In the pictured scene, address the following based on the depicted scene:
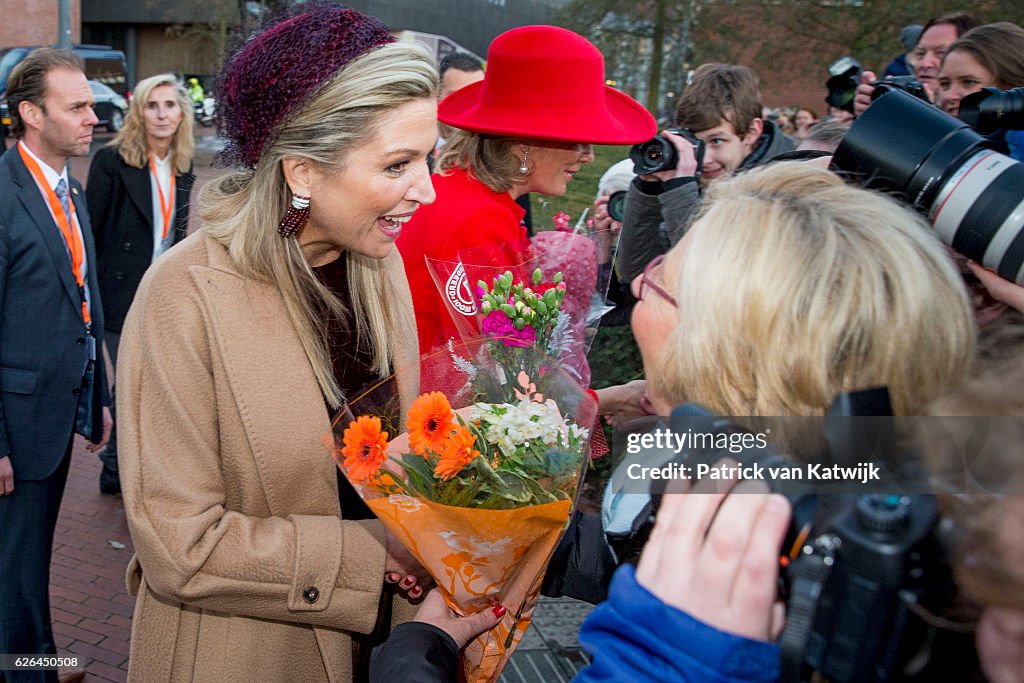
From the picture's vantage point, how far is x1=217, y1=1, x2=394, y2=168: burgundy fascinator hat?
1.87 m

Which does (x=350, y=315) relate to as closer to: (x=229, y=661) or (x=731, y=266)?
(x=229, y=661)

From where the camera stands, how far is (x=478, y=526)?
5.19ft

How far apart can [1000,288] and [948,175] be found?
1.10ft

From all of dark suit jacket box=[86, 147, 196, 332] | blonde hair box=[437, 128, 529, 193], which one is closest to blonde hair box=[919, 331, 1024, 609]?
blonde hair box=[437, 128, 529, 193]

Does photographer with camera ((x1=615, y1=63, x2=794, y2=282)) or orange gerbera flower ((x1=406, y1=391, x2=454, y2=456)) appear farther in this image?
photographer with camera ((x1=615, y1=63, x2=794, y2=282))

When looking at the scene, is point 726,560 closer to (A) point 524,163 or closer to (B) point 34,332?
(A) point 524,163

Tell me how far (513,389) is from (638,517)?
0.38 metres

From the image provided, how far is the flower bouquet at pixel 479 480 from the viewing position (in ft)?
5.27

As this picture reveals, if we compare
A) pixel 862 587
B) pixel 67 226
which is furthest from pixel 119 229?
pixel 862 587

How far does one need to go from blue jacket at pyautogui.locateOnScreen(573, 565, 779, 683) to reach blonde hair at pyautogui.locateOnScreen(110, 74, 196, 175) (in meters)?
4.78

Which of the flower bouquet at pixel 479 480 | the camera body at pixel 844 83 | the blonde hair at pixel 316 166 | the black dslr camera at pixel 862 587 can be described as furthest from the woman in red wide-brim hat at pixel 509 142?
the camera body at pixel 844 83

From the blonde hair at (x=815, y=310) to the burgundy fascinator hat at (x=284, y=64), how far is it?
94cm

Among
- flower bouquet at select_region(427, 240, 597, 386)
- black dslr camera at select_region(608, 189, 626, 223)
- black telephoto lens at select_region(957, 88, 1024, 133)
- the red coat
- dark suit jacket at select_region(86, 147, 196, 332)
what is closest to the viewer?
flower bouquet at select_region(427, 240, 597, 386)

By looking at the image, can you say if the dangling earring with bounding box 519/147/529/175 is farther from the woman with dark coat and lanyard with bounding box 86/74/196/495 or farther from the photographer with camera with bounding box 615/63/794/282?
the woman with dark coat and lanyard with bounding box 86/74/196/495
